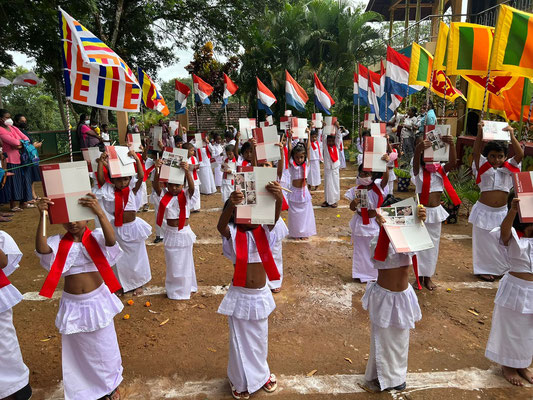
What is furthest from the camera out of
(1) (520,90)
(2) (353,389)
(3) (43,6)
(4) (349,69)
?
(4) (349,69)

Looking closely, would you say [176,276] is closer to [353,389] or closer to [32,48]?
[353,389]

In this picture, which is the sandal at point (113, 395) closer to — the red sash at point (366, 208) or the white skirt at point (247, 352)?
the white skirt at point (247, 352)

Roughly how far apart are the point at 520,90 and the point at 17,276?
9.71m

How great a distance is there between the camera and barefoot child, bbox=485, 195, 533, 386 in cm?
324

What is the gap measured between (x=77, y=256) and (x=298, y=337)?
2477mm

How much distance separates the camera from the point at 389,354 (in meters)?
3.21

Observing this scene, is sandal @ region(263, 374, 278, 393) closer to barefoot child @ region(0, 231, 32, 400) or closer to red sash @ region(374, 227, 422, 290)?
red sash @ region(374, 227, 422, 290)

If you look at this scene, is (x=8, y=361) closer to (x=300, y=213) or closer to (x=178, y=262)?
(x=178, y=262)

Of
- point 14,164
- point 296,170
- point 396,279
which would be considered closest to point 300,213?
point 296,170

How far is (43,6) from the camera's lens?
1158 centimetres

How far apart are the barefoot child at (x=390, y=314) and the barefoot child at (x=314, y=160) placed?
7.55 meters

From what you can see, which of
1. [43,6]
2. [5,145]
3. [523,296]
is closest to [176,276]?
[523,296]

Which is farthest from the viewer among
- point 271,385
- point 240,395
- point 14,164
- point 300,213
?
point 14,164

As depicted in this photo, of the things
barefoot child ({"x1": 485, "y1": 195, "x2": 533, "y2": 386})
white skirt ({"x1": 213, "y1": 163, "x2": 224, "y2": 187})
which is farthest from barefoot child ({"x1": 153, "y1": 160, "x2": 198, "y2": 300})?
white skirt ({"x1": 213, "y1": 163, "x2": 224, "y2": 187})
